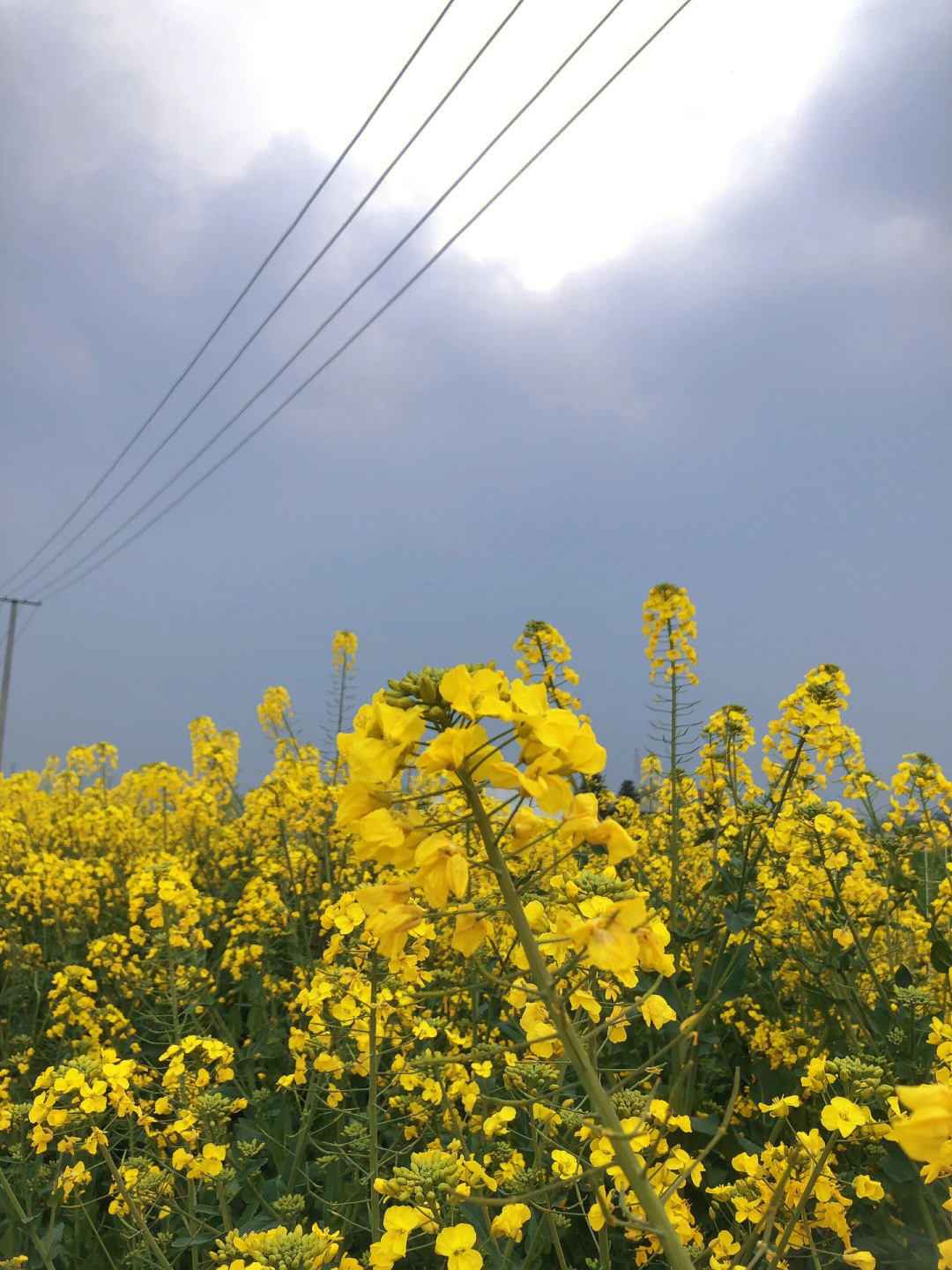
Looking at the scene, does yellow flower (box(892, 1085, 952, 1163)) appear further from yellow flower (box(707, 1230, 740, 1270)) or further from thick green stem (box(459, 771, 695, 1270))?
yellow flower (box(707, 1230, 740, 1270))

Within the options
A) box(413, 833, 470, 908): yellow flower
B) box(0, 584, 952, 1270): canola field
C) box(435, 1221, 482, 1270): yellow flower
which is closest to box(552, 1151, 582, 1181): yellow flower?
box(0, 584, 952, 1270): canola field

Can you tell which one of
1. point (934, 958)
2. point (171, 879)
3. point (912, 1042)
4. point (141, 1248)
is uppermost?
point (171, 879)

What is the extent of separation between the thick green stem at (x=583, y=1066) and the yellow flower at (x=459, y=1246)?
0.61m

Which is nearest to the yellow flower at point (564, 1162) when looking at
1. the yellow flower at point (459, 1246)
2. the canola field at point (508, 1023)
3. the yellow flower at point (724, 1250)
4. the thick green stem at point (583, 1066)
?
the canola field at point (508, 1023)

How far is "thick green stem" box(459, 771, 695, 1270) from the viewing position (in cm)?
108

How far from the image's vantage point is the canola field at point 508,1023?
4.01 feet

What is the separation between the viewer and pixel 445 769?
118 cm

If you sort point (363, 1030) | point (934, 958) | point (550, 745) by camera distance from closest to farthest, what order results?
1. point (550, 745)
2. point (363, 1030)
3. point (934, 958)

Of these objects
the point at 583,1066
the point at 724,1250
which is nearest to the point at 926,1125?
the point at 583,1066

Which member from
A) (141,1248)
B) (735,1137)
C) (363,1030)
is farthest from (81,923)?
(735,1137)

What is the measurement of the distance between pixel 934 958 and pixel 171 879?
11.7 ft

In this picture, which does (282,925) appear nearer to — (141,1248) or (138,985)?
(138,985)

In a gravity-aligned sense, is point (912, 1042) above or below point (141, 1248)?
above

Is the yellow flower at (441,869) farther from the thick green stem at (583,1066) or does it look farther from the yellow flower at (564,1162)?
→ the yellow flower at (564,1162)
